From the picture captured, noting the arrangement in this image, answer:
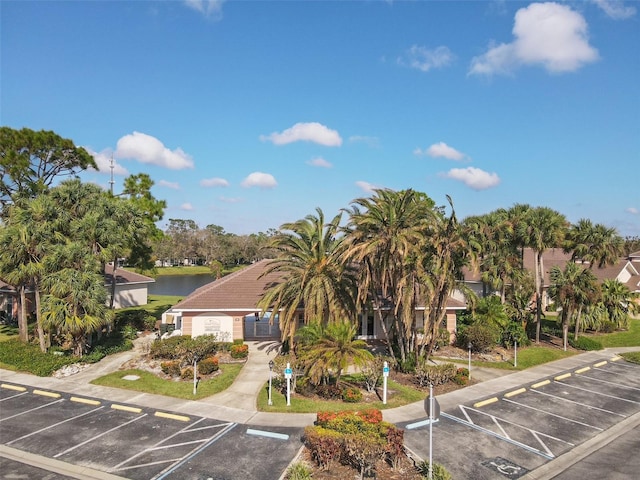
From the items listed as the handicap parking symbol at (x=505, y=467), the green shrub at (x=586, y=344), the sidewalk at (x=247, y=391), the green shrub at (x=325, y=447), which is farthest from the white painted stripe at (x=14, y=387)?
the green shrub at (x=586, y=344)

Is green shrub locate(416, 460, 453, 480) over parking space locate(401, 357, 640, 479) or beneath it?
over

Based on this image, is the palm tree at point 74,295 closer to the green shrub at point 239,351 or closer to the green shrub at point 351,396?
the green shrub at point 239,351

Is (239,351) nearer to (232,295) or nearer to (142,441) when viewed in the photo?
(232,295)

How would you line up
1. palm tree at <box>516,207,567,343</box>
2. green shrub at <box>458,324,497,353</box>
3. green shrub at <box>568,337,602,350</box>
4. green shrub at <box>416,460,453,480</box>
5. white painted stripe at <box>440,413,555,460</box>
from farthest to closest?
1. palm tree at <box>516,207,567,343</box>
2. green shrub at <box>568,337,602,350</box>
3. green shrub at <box>458,324,497,353</box>
4. white painted stripe at <box>440,413,555,460</box>
5. green shrub at <box>416,460,453,480</box>

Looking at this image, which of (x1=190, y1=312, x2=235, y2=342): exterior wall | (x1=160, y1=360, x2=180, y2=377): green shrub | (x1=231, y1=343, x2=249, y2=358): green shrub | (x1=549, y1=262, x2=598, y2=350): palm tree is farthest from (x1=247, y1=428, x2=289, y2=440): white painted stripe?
(x1=549, y1=262, x2=598, y2=350): palm tree

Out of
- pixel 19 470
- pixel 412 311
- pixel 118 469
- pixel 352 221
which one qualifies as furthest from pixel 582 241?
pixel 19 470

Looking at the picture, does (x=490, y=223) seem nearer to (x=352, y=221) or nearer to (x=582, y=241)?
(x=582, y=241)

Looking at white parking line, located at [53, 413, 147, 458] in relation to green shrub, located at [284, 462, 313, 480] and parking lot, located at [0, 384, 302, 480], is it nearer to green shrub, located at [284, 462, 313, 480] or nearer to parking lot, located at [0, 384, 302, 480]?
parking lot, located at [0, 384, 302, 480]

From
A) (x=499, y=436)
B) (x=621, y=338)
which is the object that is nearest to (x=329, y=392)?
(x=499, y=436)
